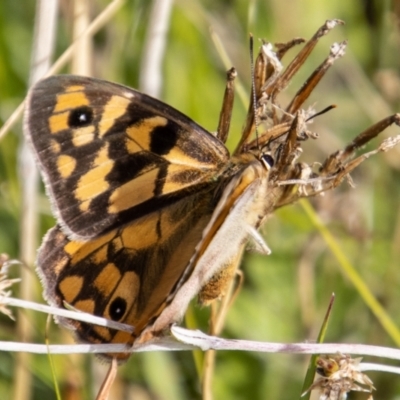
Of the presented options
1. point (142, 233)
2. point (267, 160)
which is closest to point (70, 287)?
point (142, 233)

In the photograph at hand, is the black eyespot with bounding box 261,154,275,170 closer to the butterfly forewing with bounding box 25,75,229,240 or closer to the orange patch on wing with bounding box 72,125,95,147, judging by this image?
the butterfly forewing with bounding box 25,75,229,240

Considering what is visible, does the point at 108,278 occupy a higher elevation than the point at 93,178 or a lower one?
lower

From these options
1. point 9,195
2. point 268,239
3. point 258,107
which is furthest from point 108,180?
point 268,239

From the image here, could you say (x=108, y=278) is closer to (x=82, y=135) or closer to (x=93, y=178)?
(x=93, y=178)

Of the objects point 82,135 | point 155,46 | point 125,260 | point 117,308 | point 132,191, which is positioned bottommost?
point 117,308

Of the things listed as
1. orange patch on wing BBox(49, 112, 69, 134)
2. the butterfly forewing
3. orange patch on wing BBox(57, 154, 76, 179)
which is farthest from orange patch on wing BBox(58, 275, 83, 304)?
orange patch on wing BBox(49, 112, 69, 134)

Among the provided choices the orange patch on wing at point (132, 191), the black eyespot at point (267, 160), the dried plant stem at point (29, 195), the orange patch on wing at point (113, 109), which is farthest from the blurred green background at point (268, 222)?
the black eyespot at point (267, 160)

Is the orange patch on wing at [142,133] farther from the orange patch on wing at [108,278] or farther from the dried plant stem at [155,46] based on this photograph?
the dried plant stem at [155,46]
